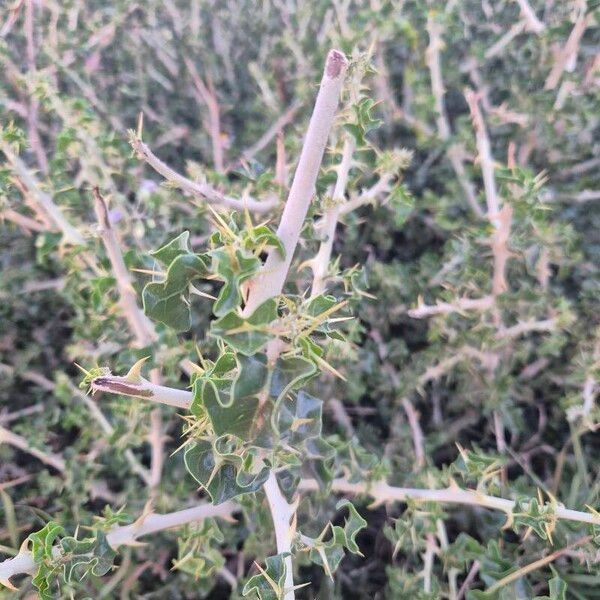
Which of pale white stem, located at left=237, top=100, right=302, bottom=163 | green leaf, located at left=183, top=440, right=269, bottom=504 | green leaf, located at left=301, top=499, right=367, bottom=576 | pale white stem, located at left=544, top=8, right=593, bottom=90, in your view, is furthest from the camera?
pale white stem, located at left=237, top=100, right=302, bottom=163

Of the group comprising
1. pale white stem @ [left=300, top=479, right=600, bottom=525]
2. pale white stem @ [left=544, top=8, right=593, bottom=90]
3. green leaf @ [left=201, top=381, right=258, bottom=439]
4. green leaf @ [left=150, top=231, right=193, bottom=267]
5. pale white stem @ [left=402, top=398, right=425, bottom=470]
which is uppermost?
pale white stem @ [left=544, top=8, right=593, bottom=90]

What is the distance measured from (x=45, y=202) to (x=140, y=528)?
56 centimetres

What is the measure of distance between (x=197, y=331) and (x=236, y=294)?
33.0 inches

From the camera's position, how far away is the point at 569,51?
1316 mm

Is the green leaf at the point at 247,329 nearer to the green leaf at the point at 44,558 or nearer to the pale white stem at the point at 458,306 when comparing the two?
the green leaf at the point at 44,558

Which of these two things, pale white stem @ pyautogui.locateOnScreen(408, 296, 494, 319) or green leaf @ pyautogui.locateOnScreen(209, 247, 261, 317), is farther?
pale white stem @ pyautogui.locateOnScreen(408, 296, 494, 319)

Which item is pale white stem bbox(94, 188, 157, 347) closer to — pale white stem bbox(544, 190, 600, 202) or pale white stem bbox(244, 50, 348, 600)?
pale white stem bbox(244, 50, 348, 600)

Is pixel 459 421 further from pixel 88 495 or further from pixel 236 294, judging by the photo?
pixel 236 294

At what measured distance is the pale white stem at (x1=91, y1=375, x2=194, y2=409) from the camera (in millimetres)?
515

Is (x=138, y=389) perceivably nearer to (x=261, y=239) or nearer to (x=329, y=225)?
(x=261, y=239)

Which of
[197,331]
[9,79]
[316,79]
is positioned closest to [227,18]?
[316,79]

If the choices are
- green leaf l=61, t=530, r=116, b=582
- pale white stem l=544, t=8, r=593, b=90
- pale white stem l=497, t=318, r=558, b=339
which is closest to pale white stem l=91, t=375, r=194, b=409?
green leaf l=61, t=530, r=116, b=582

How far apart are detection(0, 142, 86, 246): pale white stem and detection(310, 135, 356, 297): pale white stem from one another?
1.42 ft

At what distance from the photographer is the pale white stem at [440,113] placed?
1.31 metres
